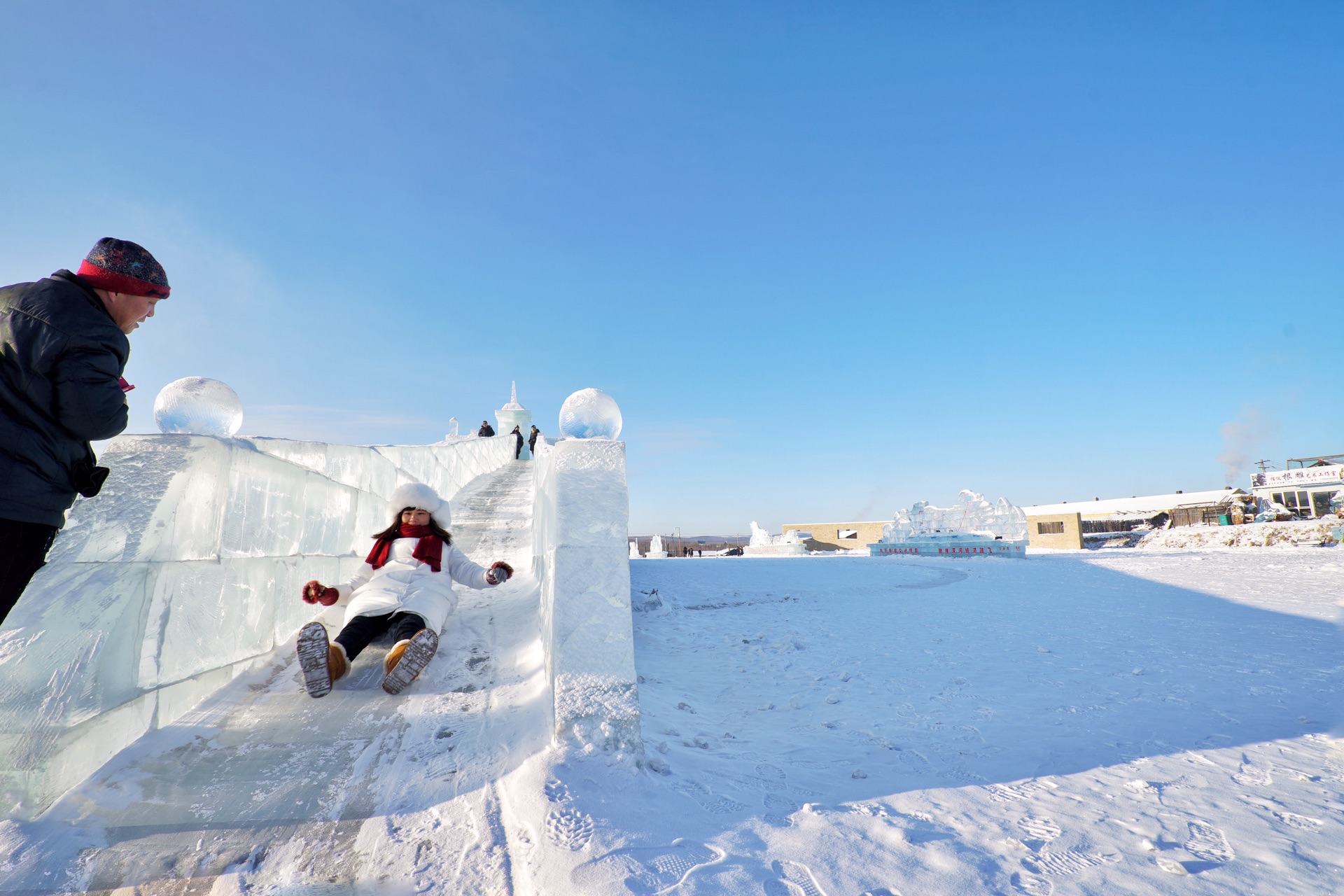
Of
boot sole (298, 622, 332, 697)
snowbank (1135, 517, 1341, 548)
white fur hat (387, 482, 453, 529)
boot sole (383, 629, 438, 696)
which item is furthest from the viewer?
snowbank (1135, 517, 1341, 548)

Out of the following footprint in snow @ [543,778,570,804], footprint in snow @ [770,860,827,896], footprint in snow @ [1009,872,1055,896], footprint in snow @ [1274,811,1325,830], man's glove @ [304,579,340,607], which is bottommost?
footprint in snow @ [1274,811,1325,830]

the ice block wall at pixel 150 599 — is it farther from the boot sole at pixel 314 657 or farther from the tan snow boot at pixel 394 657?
the tan snow boot at pixel 394 657

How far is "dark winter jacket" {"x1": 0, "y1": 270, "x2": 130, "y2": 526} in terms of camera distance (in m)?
1.83

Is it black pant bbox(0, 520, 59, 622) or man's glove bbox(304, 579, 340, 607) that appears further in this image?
man's glove bbox(304, 579, 340, 607)

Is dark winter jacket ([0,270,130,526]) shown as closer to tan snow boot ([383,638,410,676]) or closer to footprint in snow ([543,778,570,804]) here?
tan snow boot ([383,638,410,676])

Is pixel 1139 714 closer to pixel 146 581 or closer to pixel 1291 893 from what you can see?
pixel 1291 893

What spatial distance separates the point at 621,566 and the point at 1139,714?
2.95 m

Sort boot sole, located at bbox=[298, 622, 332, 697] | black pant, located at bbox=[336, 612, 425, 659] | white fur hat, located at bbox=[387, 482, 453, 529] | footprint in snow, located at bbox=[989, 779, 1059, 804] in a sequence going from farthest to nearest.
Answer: white fur hat, located at bbox=[387, 482, 453, 529] → black pant, located at bbox=[336, 612, 425, 659] → boot sole, located at bbox=[298, 622, 332, 697] → footprint in snow, located at bbox=[989, 779, 1059, 804]

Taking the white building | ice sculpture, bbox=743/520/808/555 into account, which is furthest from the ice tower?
the white building

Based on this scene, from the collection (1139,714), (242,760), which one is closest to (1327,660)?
(1139,714)

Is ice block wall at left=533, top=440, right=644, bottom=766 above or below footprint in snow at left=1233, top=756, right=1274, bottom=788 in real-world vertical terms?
above

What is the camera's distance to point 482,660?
341 centimetres

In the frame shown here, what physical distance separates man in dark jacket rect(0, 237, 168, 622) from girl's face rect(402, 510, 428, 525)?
1.87 metres

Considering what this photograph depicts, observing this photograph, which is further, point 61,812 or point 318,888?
point 61,812
